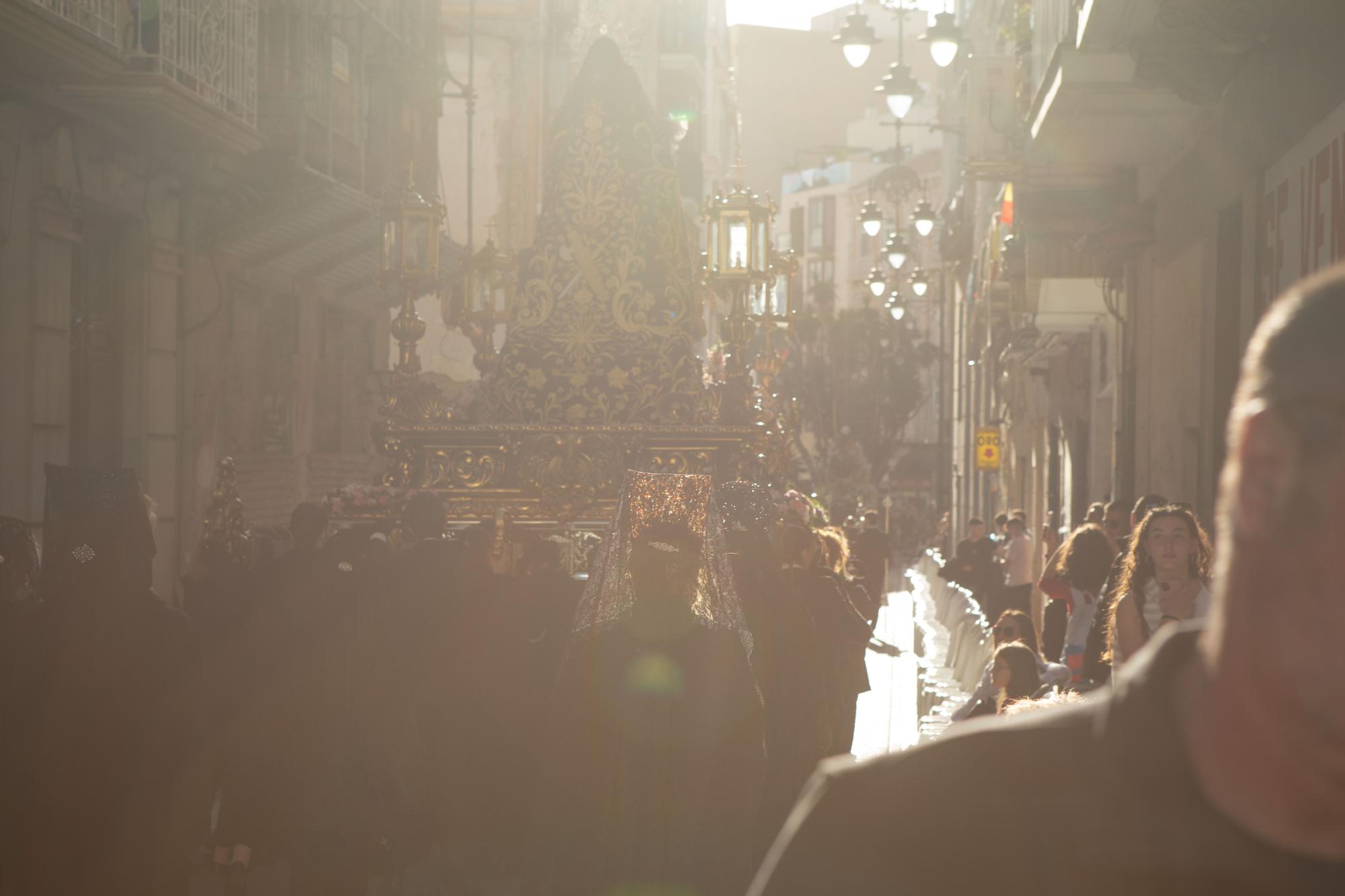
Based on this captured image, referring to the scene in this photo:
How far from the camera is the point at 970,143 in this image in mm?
24688

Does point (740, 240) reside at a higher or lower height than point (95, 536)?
higher

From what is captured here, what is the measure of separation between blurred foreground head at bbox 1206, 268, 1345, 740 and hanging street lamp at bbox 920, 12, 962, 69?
18.8 meters

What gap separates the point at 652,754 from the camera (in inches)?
274

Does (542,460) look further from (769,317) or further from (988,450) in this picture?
(988,450)

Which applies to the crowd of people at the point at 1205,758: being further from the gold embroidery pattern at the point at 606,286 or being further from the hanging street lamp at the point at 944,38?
the hanging street lamp at the point at 944,38

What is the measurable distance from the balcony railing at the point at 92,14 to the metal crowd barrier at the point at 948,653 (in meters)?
6.50

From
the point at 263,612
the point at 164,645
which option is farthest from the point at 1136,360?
the point at 164,645

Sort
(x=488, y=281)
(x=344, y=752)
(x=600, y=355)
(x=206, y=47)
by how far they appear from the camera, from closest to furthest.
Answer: (x=344, y=752)
(x=206, y=47)
(x=600, y=355)
(x=488, y=281)

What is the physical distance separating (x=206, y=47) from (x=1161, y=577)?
10678mm

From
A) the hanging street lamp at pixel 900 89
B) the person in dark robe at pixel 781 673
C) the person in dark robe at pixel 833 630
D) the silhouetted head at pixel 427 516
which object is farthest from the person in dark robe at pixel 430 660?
the hanging street lamp at pixel 900 89

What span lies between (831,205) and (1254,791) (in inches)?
3554

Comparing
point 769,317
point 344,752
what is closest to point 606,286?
point 769,317

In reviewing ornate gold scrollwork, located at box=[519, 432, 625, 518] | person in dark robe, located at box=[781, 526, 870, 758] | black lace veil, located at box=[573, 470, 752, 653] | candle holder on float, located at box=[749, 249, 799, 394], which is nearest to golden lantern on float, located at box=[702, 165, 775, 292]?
candle holder on float, located at box=[749, 249, 799, 394]

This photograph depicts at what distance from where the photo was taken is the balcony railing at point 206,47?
14.4 m
